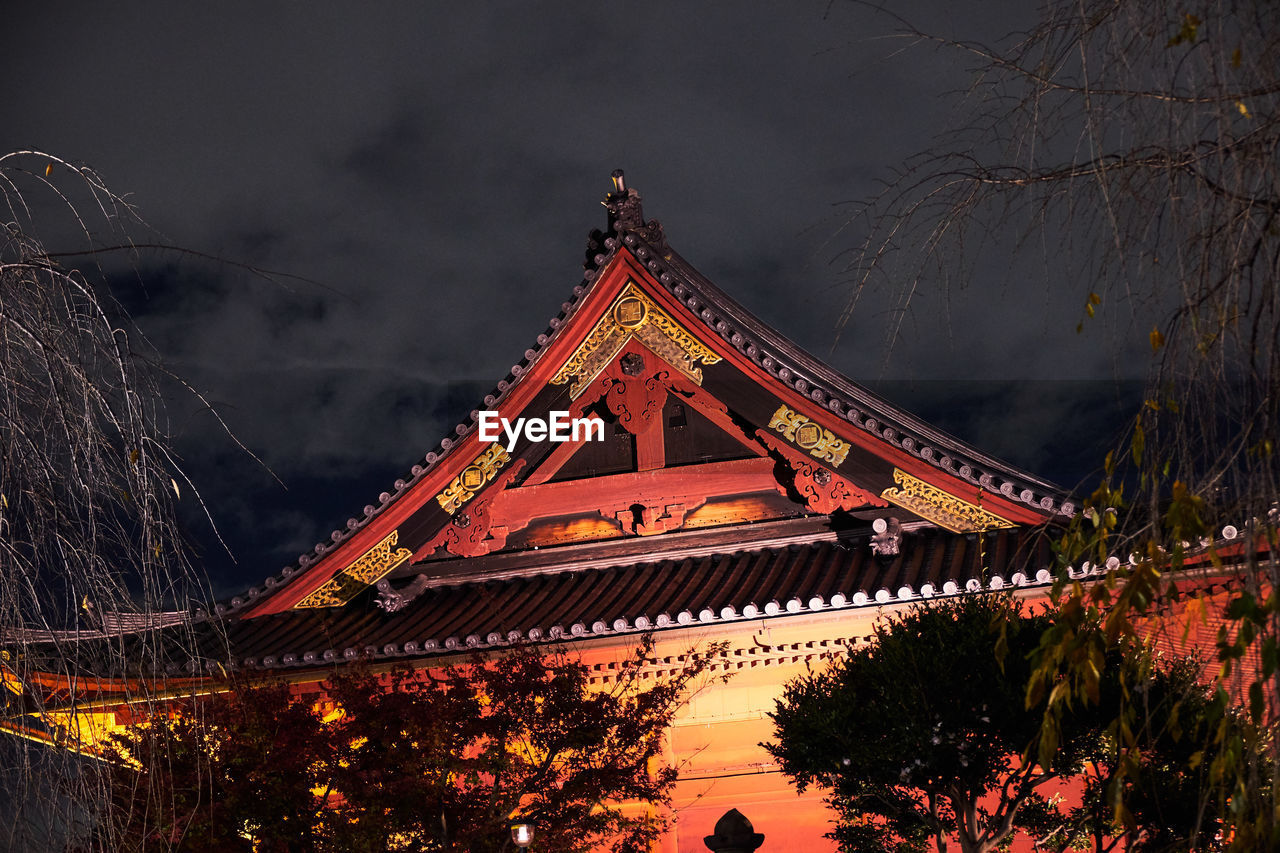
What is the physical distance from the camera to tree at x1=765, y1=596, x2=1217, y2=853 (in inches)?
262

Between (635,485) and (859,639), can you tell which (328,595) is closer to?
(635,485)

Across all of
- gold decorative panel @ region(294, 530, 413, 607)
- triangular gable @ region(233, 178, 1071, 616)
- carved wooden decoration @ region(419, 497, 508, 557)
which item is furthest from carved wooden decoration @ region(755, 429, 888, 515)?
gold decorative panel @ region(294, 530, 413, 607)

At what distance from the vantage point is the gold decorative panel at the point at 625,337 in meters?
11.8

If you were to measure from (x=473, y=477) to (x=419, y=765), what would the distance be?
3724mm

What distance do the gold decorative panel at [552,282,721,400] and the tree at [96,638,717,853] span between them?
134 inches

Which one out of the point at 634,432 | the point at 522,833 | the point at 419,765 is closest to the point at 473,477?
the point at 634,432

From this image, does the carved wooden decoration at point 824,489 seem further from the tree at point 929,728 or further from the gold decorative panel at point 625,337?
the tree at point 929,728

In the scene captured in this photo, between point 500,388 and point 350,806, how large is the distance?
14.7 ft

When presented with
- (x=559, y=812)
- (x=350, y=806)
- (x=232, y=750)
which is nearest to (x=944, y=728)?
(x=559, y=812)

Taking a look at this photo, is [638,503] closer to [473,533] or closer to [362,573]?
[473,533]

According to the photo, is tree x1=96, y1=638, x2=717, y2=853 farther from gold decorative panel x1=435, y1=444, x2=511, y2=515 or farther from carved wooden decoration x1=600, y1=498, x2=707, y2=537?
gold decorative panel x1=435, y1=444, x2=511, y2=515

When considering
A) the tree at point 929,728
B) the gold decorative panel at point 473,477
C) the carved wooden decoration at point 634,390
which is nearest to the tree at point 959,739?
the tree at point 929,728

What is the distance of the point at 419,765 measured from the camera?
862 centimetres

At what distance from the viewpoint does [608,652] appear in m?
10.5
